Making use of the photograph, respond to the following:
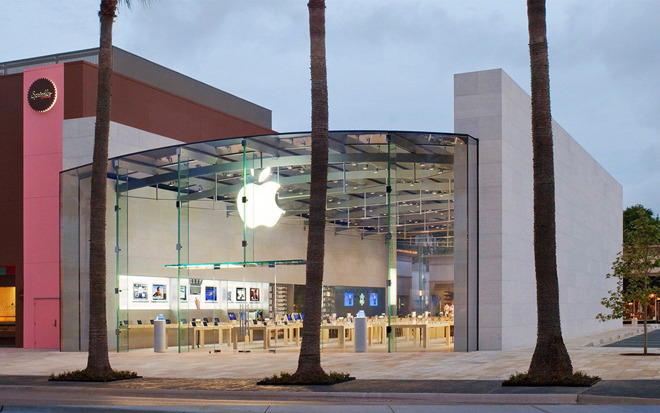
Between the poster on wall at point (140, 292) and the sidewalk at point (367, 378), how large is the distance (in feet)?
9.87

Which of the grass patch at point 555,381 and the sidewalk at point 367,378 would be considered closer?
the sidewalk at point 367,378

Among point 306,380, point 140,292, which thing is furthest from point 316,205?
point 140,292

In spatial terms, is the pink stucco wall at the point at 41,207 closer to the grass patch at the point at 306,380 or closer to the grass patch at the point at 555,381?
the grass patch at the point at 306,380

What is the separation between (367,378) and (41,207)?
1919 cm

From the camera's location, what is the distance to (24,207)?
107ft

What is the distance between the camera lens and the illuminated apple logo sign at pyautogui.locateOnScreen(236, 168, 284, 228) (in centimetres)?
2555

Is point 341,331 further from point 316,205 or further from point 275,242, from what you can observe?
point 316,205

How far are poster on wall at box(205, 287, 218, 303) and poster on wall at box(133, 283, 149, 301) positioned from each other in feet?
7.87

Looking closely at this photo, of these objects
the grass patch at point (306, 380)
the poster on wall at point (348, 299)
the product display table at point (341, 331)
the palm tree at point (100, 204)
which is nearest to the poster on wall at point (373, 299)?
the poster on wall at point (348, 299)

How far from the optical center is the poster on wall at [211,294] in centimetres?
2736

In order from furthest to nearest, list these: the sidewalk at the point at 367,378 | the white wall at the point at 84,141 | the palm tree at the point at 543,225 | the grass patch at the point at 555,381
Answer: the white wall at the point at 84,141 < the palm tree at the point at 543,225 < the grass patch at the point at 555,381 < the sidewalk at the point at 367,378

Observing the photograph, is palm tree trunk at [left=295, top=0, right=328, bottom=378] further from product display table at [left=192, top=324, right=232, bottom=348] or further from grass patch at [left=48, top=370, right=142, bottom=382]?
product display table at [left=192, top=324, right=232, bottom=348]

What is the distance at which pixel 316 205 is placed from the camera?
1694cm

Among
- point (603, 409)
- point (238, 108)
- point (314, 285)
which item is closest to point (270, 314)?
point (314, 285)
